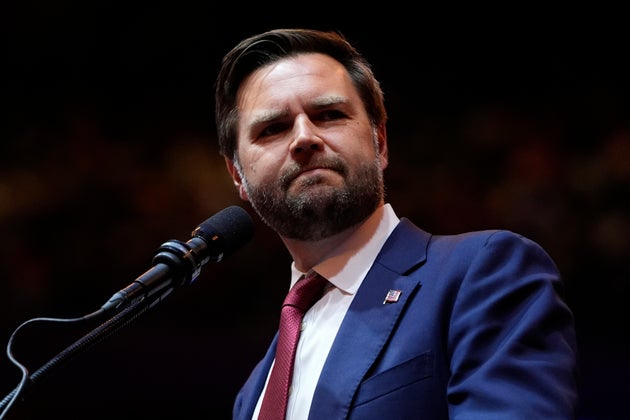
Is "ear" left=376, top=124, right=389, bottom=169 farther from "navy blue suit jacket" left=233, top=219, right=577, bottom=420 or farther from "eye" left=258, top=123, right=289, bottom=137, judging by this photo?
"navy blue suit jacket" left=233, top=219, right=577, bottom=420

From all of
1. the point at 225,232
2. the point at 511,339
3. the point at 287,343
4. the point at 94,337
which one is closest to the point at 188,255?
the point at 225,232

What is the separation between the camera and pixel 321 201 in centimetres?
159

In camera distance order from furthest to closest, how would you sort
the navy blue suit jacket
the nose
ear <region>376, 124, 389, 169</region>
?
1. ear <region>376, 124, 389, 169</region>
2. the nose
3. the navy blue suit jacket

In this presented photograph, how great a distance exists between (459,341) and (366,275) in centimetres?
32

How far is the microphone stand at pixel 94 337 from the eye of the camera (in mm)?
993

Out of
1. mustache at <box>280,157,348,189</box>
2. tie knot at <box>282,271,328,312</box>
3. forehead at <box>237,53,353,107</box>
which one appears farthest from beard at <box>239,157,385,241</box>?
forehead at <box>237,53,353,107</box>

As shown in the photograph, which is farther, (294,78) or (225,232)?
(294,78)

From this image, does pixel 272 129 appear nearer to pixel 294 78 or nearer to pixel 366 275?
pixel 294 78

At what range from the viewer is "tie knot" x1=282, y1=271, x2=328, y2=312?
5.30 ft

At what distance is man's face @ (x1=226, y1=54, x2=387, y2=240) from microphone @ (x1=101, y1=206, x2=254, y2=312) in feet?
0.56

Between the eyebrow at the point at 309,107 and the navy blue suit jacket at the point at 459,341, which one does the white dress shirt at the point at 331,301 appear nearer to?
the navy blue suit jacket at the point at 459,341

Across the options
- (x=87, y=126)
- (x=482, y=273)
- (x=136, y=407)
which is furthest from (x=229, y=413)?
(x=87, y=126)

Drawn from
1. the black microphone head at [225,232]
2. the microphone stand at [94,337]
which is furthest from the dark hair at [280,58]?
the microphone stand at [94,337]

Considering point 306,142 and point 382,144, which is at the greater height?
point 306,142
